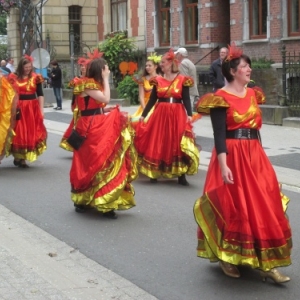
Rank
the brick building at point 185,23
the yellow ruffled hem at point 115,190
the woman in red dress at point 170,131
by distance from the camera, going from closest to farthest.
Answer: the yellow ruffled hem at point 115,190 → the woman in red dress at point 170,131 → the brick building at point 185,23

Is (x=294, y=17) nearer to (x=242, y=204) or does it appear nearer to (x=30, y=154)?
(x=30, y=154)

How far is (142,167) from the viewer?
10805 millimetres

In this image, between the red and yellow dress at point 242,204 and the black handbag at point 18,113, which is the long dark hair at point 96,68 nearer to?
the red and yellow dress at point 242,204

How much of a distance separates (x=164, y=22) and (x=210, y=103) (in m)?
23.0

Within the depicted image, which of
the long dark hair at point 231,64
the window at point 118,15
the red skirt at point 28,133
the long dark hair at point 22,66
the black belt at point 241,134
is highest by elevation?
the window at point 118,15

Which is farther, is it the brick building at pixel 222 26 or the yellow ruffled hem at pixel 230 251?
the brick building at pixel 222 26

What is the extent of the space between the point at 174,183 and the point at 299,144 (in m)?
4.57

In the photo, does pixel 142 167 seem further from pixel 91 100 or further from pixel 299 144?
pixel 299 144

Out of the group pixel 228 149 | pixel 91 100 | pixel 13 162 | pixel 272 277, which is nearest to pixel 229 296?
pixel 272 277

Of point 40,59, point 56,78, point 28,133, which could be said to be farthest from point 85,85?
point 56,78

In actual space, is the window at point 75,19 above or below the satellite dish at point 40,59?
above

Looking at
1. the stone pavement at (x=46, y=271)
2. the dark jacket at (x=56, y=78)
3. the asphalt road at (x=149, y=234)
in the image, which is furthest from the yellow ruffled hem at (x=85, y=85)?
the dark jacket at (x=56, y=78)

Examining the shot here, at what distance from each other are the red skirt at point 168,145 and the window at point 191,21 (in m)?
16.1

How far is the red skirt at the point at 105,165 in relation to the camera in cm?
833
